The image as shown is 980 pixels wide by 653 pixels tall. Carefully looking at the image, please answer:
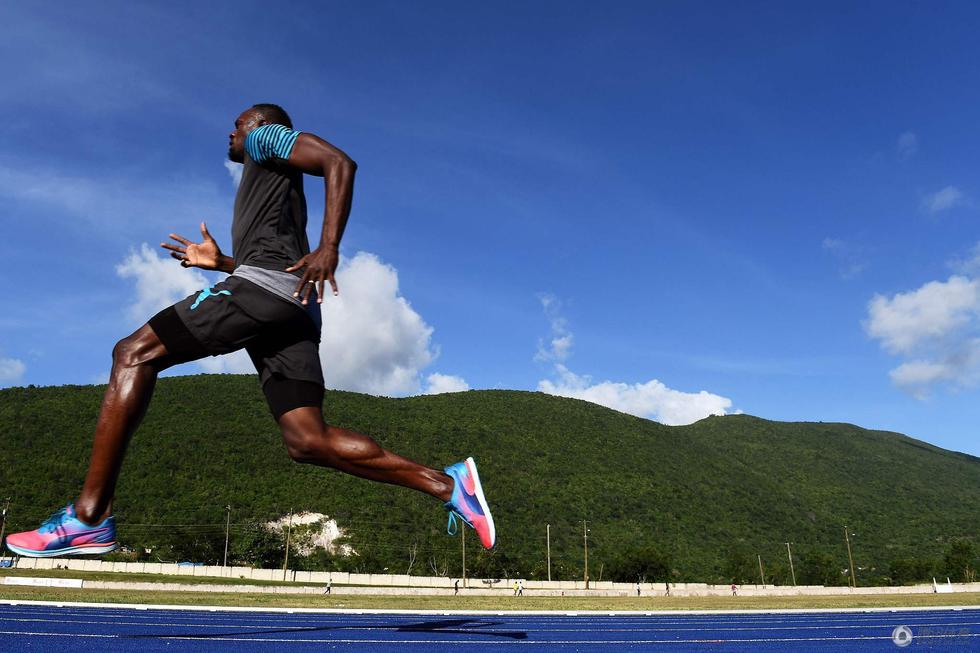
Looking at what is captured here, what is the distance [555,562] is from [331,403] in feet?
127

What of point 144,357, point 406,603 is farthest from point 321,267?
point 406,603

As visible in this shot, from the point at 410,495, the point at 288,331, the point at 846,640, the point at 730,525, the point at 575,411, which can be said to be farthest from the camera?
the point at 575,411

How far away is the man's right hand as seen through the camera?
4750 millimetres

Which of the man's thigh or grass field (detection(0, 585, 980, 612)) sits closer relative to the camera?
the man's thigh

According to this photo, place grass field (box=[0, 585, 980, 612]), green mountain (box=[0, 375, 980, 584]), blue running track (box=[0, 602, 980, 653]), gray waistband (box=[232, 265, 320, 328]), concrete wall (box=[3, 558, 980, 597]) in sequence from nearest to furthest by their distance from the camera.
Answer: gray waistband (box=[232, 265, 320, 328]) < blue running track (box=[0, 602, 980, 653]) < grass field (box=[0, 585, 980, 612]) < concrete wall (box=[3, 558, 980, 597]) < green mountain (box=[0, 375, 980, 584])

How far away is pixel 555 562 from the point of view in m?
63.0

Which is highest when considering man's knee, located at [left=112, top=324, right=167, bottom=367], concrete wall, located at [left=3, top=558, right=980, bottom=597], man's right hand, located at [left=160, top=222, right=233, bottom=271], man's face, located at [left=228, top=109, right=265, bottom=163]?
man's face, located at [left=228, top=109, right=265, bottom=163]

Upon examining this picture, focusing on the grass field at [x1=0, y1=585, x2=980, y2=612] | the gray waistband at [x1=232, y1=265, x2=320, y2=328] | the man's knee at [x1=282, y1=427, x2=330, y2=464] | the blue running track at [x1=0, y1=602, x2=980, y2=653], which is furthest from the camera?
the grass field at [x1=0, y1=585, x2=980, y2=612]

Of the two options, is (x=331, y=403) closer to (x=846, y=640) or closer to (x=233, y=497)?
(x=233, y=497)

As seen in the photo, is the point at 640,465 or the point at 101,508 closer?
the point at 101,508

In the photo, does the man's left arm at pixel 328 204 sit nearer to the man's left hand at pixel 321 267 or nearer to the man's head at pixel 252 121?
the man's left hand at pixel 321 267

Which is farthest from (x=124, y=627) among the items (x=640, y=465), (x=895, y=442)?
(x=895, y=442)

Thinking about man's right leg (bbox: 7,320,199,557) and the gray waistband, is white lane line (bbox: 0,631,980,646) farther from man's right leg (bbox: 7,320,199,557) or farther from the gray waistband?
the gray waistband

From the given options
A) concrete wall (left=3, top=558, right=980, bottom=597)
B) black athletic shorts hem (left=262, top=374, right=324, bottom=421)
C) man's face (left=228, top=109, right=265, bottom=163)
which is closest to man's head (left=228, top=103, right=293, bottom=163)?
man's face (left=228, top=109, right=265, bottom=163)
